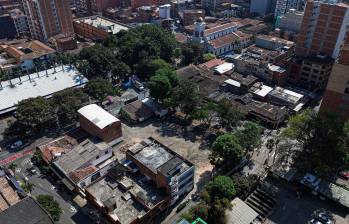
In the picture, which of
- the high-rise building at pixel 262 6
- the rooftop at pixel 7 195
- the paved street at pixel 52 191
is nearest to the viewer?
the rooftop at pixel 7 195

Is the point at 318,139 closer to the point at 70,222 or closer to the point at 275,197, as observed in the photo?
the point at 275,197

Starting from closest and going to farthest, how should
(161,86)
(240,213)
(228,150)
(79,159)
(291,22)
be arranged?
(240,213) → (228,150) → (79,159) → (161,86) → (291,22)

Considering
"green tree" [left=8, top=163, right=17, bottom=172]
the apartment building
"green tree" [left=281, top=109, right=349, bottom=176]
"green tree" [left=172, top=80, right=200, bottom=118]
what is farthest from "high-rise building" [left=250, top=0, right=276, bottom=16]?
"green tree" [left=8, top=163, right=17, bottom=172]

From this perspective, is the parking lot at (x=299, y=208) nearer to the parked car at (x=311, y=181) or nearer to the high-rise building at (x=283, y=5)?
the parked car at (x=311, y=181)

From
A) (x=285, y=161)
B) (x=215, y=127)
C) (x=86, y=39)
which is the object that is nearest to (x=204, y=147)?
(x=215, y=127)

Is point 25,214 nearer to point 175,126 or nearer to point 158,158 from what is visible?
point 158,158

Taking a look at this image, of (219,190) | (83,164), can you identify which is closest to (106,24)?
(83,164)

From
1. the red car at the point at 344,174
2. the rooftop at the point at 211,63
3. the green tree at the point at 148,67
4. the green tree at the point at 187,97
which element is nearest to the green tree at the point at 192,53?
the rooftop at the point at 211,63
